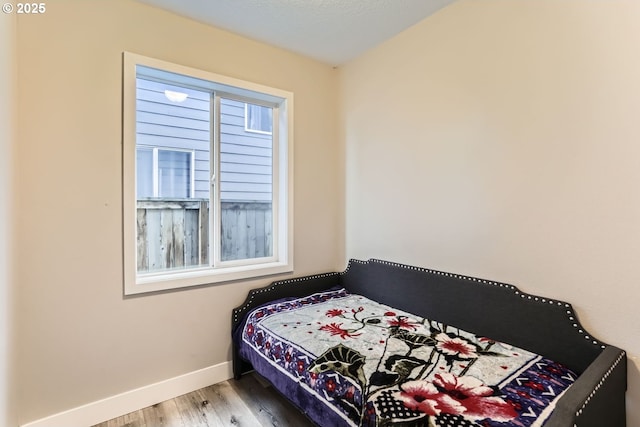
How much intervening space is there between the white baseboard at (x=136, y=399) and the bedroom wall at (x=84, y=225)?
4 centimetres

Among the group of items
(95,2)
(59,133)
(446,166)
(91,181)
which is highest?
(95,2)

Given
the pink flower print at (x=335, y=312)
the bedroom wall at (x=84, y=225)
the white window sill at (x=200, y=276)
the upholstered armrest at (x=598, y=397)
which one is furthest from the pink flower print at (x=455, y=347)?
the bedroom wall at (x=84, y=225)

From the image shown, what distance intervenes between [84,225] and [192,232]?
0.69 meters

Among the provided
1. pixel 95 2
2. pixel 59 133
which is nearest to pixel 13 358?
pixel 59 133

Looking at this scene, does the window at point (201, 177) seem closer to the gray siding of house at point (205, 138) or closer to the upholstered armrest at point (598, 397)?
the gray siding of house at point (205, 138)

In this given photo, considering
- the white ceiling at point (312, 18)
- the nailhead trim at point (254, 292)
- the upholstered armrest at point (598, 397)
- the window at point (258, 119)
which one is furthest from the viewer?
the window at point (258, 119)

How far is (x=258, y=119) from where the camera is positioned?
8.71 ft

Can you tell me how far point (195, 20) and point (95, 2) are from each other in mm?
575

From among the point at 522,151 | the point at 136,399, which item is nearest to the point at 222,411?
the point at 136,399

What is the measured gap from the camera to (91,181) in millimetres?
1812

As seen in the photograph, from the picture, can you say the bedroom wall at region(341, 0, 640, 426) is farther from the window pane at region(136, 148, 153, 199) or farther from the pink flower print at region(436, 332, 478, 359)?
the window pane at region(136, 148, 153, 199)

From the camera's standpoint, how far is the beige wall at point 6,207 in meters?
1.33

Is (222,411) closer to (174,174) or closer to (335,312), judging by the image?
(335,312)

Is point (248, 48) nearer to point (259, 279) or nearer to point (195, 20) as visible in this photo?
point (195, 20)
